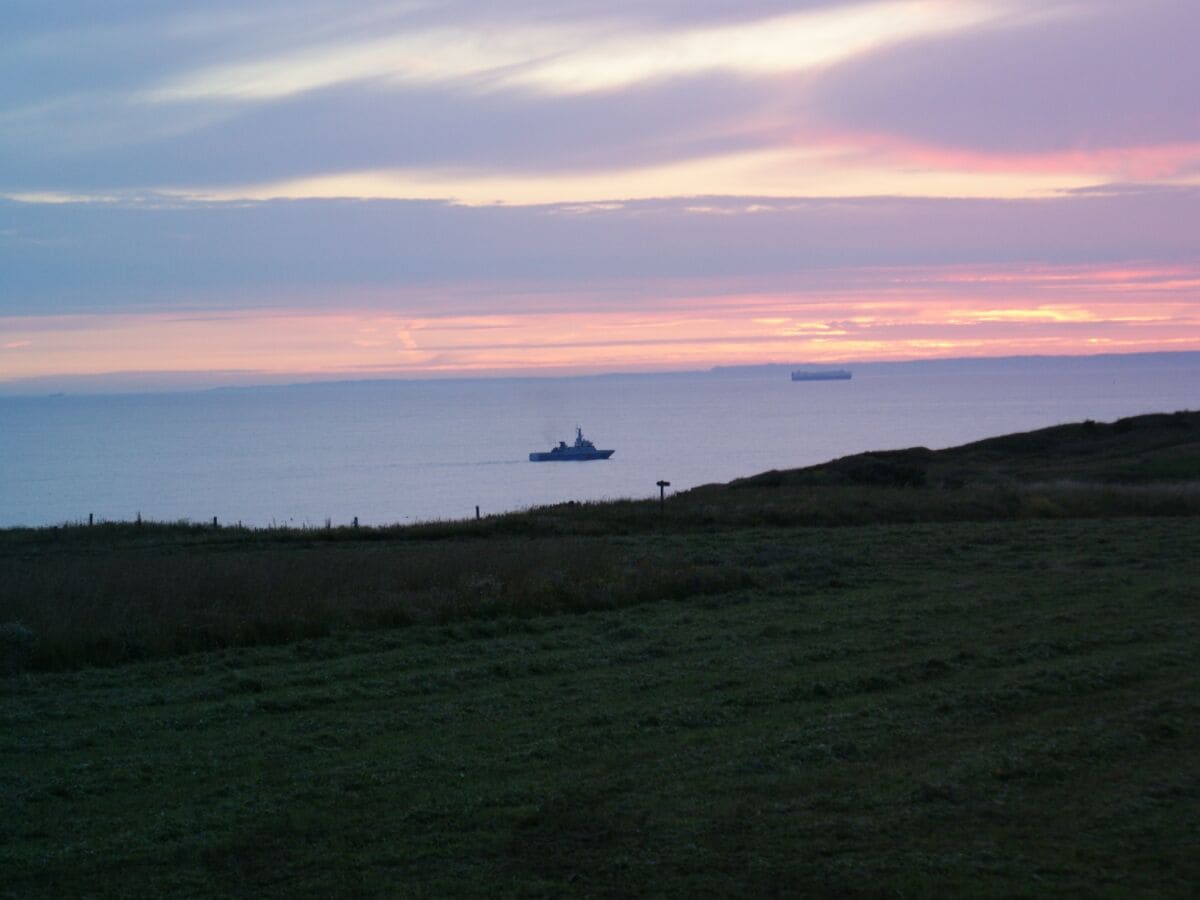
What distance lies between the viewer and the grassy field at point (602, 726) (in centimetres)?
631

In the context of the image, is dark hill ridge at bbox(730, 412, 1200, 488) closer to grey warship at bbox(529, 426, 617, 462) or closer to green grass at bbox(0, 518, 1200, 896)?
green grass at bbox(0, 518, 1200, 896)

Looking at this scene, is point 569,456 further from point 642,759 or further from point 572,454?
point 642,759

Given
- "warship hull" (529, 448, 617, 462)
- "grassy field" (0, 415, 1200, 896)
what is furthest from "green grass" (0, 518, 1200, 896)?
"warship hull" (529, 448, 617, 462)

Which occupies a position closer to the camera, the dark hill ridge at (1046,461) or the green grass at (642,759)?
the green grass at (642,759)

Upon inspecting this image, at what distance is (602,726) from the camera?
359 inches

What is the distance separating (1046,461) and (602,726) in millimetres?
→ 43929

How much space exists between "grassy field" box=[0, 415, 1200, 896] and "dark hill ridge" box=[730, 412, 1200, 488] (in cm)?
2214

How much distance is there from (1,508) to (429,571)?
8616 cm

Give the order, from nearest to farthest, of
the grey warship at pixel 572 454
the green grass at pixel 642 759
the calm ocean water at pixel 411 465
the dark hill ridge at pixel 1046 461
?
the green grass at pixel 642 759 < the dark hill ridge at pixel 1046 461 < the calm ocean water at pixel 411 465 < the grey warship at pixel 572 454

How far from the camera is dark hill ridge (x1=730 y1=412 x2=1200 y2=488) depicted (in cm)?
4019

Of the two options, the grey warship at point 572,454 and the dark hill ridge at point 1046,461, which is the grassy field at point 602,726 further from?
the grey warship at point 572,454

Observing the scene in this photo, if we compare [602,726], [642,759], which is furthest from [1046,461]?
[642,759]

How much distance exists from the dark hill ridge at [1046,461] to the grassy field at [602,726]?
72.6 ft

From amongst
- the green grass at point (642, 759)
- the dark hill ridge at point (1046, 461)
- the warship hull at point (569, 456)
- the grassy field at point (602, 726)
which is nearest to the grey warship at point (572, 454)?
the warship hull at point (569, 456)
